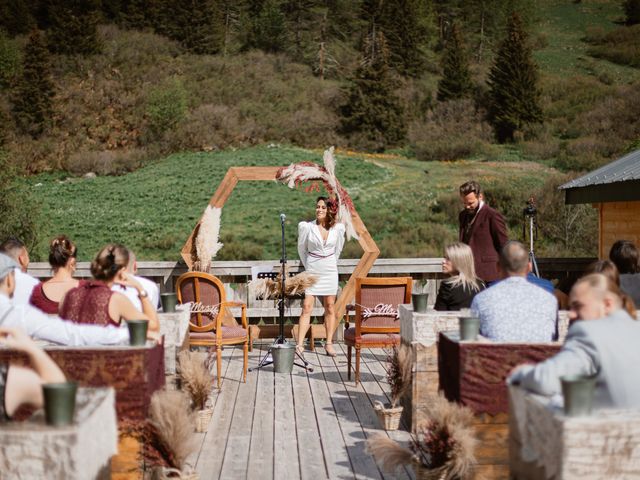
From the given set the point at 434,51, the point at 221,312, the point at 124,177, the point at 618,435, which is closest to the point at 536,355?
the point at 618,435

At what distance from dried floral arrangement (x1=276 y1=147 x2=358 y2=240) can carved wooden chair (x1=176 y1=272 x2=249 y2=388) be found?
1.94m

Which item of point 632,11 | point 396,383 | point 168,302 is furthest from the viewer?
point 632,11

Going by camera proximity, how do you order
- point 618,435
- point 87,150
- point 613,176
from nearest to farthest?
1. point 618,435
2. point 613,176
3. point 87,150

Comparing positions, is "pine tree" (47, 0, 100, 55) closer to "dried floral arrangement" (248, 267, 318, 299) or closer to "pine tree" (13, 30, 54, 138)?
"pine tree" (13, 30, 54, 138)

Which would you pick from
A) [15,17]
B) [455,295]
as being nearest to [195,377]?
[455,295]

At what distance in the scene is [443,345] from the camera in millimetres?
3943

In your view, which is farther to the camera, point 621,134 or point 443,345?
point 621,134

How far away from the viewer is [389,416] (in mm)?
5078

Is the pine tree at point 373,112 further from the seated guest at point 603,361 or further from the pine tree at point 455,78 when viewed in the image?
the seated guest at point 603,361

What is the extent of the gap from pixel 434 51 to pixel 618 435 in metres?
60.9

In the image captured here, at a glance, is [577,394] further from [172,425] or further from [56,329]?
[56,329]

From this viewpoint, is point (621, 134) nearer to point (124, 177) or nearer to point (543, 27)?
point (124, 177)

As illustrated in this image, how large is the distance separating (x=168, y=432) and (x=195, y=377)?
1.27m

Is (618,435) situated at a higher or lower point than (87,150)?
lower
